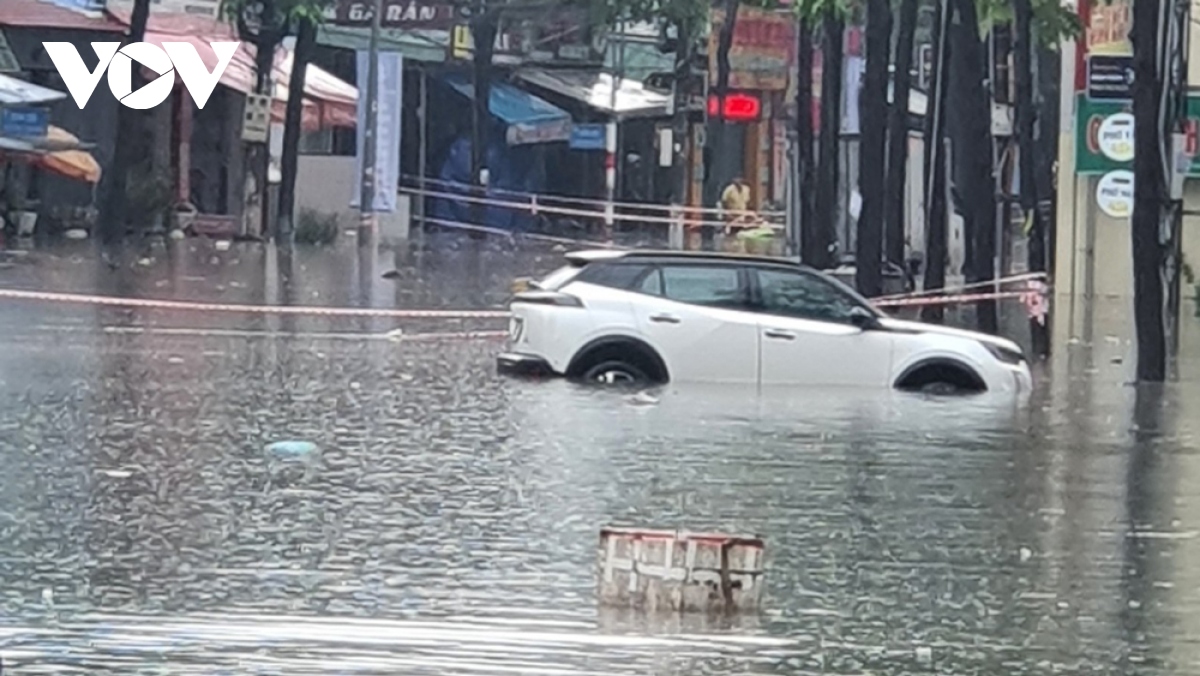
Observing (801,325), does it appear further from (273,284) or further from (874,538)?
(273,284)

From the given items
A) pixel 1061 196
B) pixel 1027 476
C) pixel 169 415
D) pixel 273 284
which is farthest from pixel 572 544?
pixel 1061 196

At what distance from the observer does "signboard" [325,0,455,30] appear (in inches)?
2266

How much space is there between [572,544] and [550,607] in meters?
2.03

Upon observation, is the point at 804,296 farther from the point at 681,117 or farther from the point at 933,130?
the point at 681,117

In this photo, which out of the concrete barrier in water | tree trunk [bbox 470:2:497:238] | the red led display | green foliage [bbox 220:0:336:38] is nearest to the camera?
the concrete barrier in water

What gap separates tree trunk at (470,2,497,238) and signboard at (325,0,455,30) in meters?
5.29

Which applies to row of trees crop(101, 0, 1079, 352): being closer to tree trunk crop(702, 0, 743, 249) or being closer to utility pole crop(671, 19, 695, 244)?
tree trunk crop(702, 0, 743, 249)

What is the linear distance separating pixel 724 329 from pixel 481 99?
4167 centimetres

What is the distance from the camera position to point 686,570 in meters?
11.3

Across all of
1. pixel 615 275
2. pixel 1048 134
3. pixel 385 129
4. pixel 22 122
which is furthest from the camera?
pixel 385 129

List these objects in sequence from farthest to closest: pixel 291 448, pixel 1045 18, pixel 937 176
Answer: pixel 937 176 → pixel 1045 18 → pixel 291 448

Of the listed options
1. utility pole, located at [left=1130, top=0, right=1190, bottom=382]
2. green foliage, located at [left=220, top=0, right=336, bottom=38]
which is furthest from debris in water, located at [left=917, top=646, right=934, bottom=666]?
green foliage, located at [left=220, top=0, right=336, bottom=38]

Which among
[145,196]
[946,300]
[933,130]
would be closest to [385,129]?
[145,196]

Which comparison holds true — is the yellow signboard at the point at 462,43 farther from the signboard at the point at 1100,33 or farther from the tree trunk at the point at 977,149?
the tree trunk at the point at 977,149
